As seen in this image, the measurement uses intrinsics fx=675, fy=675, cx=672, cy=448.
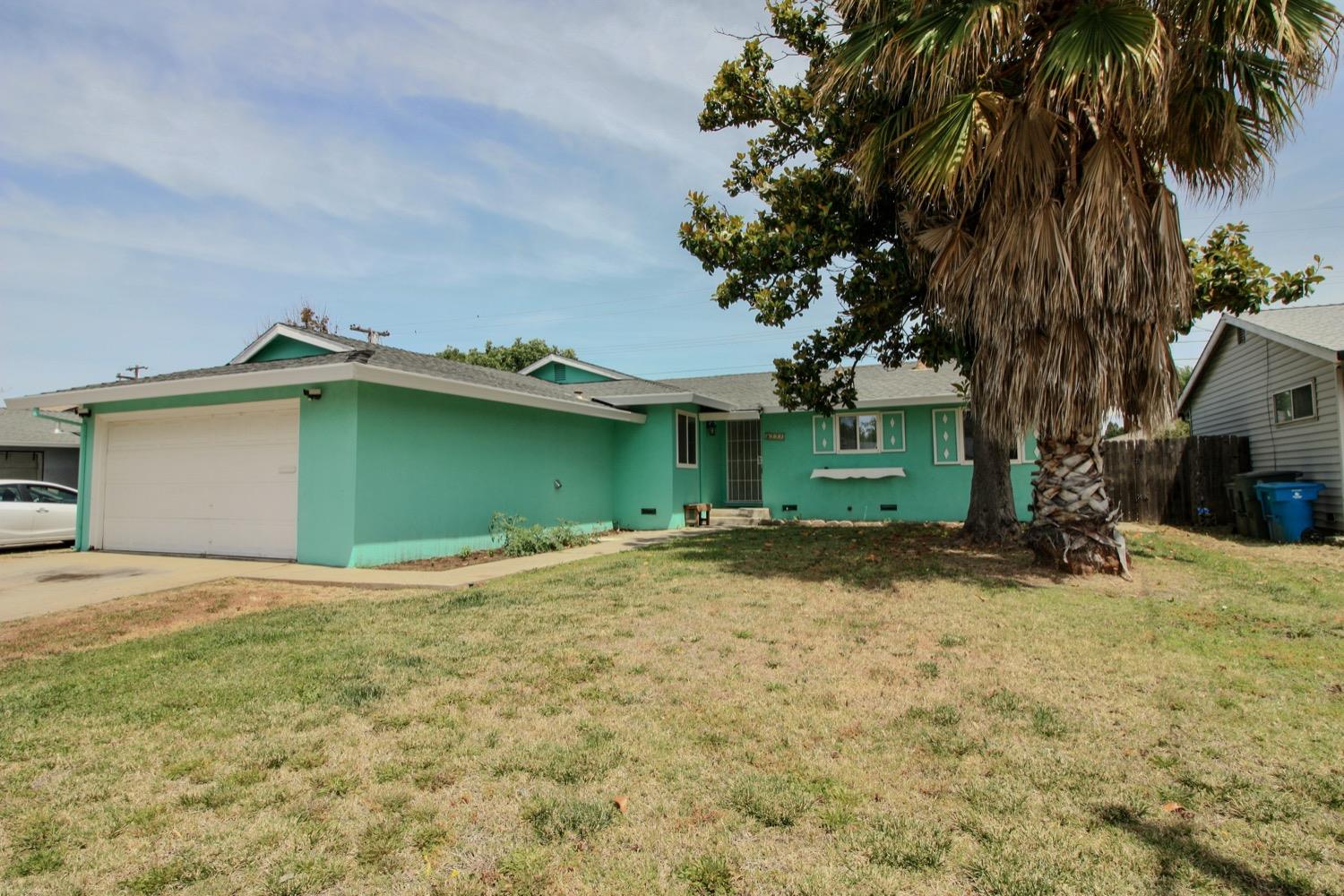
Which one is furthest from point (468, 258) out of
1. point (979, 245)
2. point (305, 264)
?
point (979, 245)

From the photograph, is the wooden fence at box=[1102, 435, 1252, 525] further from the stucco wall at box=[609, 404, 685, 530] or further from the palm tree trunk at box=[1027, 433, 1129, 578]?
the stucco wall at box=[609, 404, 685, 530]

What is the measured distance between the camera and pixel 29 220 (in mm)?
13570

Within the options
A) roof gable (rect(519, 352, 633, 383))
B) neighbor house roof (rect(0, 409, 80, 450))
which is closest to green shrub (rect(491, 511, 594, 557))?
roof gable (rect(519, 352, 633, 383))

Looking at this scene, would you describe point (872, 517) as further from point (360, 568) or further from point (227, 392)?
point (227, 392)

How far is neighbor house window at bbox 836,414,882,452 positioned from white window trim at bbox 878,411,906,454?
0.25ft

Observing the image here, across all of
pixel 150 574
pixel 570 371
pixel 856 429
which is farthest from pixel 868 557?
pixel 570 371

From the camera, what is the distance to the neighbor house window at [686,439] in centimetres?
1556

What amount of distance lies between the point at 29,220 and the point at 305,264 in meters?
7.35

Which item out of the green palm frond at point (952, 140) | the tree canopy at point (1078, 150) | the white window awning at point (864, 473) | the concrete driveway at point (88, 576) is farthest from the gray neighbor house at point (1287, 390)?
the concrete driveway at point (88, 576)

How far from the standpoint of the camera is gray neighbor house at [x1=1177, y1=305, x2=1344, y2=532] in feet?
37.8

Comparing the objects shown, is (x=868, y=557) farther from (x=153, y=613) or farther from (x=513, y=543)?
(x=153, y=613)

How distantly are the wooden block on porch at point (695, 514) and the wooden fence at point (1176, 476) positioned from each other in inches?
350

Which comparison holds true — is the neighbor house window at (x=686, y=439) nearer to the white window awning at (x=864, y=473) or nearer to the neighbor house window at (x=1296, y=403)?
the white window awning at (x=864, y=473)

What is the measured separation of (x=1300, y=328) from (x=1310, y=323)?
0.69 m
